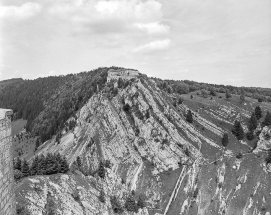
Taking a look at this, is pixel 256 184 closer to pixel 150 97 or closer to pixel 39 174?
pixel 150 97

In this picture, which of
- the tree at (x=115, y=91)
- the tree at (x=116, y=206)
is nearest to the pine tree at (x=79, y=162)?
the tree at (x=116, y=206)

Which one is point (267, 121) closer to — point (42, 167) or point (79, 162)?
point (79, 162)

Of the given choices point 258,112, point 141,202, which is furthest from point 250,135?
point 141,202

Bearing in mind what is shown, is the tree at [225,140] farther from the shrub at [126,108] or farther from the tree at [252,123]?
the shrub at [126,108]

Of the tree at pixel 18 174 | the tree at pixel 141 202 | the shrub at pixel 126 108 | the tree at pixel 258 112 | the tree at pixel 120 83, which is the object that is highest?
the tree at pixel 120 83

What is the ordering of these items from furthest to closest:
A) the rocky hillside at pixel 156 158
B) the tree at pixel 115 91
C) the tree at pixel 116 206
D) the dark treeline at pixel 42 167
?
the tree at pixel 115 91 < the rocky hillside at pixel 156 158 < the tree at pixel 116 206 < the dark treeline at pixel 42 167

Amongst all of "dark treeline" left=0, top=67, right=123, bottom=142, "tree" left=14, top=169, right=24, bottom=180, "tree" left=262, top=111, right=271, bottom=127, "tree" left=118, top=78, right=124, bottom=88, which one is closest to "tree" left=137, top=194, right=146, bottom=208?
"tree" left=14, top=169, right=24, bottom=180

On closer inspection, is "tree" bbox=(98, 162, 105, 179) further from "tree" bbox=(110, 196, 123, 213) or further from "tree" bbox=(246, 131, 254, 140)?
"tree" bbox=(246, 131, 254, 140)
